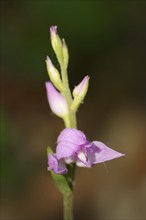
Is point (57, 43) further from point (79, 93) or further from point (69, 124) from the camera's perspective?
point (69, 124)

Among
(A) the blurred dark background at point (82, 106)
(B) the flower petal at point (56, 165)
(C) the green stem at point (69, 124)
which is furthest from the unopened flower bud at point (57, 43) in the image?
(A) the blurred dark background at point (82, 106)

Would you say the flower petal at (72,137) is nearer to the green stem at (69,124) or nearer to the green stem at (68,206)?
the green stem at (69,124)

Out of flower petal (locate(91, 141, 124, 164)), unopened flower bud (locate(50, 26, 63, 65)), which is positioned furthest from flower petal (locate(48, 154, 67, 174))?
unopened flower bud (locate(50, 26, 63, 65))

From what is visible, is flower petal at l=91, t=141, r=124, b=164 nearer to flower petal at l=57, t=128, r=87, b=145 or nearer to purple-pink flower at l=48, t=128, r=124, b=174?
purple-pink flower at l=48, t=128, r=124, b=174

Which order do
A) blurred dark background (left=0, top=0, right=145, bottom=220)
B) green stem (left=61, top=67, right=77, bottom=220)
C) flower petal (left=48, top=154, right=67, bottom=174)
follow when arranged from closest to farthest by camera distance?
flower petal (left=48, top=154, right=67, bottom=174) → green stem (left=61, top=67, right=77, bottom=220) → blurred dark background (left=0, top=0, right=145, bottom=220)

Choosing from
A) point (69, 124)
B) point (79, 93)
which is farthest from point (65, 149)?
point (79, 93)

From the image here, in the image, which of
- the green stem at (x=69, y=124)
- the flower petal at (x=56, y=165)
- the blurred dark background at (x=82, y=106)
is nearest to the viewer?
the flower petal at (x=56, y=165)

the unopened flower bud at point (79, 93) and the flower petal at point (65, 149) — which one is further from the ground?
the unopened flower bud at point (79, 93)
